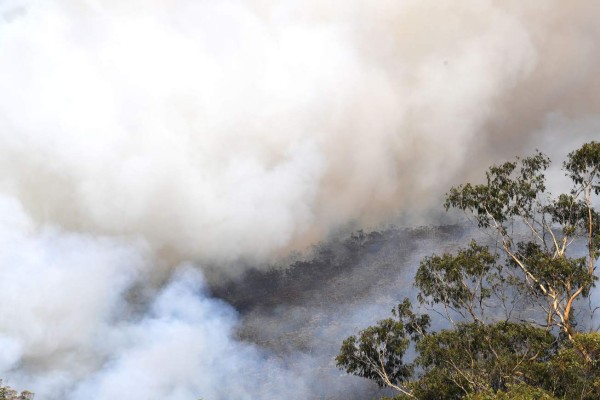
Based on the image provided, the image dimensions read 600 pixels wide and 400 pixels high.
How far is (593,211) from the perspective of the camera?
38312mm

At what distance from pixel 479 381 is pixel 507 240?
11860mm

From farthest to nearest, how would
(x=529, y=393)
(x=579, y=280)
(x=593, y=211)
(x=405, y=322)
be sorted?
1. (x=405, y=322)
2. (x=593, y=211)
3. (x=579, y=280)
4. (x=529, y=393)

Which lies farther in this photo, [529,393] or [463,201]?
[463,201]

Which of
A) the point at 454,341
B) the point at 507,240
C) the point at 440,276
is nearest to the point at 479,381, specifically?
the point at 454,341

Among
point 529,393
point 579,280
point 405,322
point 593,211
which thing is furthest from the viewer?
point 405,322

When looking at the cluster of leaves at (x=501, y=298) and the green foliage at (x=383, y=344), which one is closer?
the cluster of leaves at (x=501, y=298)

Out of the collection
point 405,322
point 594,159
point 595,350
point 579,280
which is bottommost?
point 595,350

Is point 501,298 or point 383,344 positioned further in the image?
point 383,344

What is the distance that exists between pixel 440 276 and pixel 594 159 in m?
14.4

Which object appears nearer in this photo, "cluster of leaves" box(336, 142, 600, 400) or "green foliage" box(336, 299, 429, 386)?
"cluster of leaves" box(336, 142, 600, 400)

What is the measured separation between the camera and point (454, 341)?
35.2 meters

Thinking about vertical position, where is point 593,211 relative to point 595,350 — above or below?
above

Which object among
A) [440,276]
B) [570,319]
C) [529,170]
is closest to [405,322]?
[440,276]

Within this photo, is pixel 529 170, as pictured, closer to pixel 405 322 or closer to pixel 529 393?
pixel 405 322
